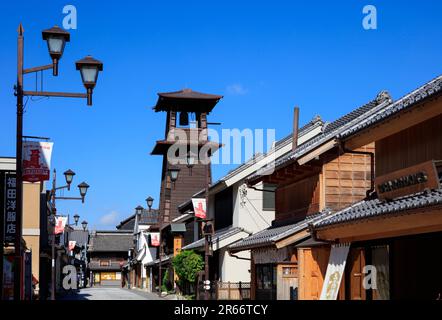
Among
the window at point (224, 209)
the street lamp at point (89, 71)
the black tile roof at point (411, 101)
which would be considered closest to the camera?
the black tile roof at point (411, 101)

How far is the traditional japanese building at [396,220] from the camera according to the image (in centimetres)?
1561


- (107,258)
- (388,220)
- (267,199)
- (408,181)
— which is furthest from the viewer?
(107,258)

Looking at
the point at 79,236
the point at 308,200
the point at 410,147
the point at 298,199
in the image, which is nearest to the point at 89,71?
the point at 410,147

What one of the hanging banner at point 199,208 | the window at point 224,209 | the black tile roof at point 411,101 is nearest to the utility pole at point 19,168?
the black tile roof at point 411,101

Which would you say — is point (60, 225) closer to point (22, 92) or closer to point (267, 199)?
point (267, 199)

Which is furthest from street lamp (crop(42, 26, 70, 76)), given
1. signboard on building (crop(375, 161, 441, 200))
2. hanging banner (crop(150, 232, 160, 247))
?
hanging banner (crop(150, 232, 160, 247))

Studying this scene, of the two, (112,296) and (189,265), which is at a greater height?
(189,265)

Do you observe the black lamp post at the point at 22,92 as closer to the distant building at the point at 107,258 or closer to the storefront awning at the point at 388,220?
the storefront awning at the point at 388,220

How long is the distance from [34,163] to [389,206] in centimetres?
855

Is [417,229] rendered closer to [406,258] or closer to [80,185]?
[406,258]

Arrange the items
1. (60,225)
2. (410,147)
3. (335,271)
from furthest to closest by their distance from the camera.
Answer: (60,225) < (335,271) < (410,147)

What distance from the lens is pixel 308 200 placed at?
87.0ft

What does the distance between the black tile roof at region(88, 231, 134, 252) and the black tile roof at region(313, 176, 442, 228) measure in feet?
311
